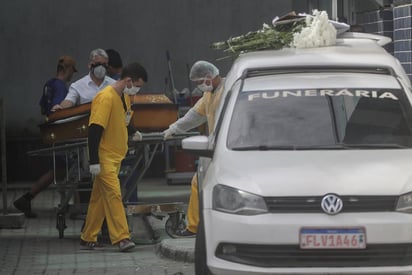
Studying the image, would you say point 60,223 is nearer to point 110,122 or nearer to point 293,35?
point 110,122

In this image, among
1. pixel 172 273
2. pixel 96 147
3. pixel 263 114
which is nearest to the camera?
pixel 263 114

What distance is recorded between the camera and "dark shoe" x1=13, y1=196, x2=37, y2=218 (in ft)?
46.3

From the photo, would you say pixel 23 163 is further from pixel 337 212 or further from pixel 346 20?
pixel 337 212

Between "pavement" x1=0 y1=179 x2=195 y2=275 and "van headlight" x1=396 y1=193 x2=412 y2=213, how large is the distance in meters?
3.12

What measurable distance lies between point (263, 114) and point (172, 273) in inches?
94.8

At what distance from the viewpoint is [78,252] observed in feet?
38.5

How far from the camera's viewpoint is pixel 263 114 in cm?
859

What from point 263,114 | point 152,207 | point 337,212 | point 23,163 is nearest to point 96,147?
point 152,207

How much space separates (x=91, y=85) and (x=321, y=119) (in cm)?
506

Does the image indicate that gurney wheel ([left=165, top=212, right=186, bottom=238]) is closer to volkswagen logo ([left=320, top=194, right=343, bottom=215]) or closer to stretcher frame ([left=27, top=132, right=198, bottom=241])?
stretcher frame ([left=27, top=132, right=198, bottom=241])

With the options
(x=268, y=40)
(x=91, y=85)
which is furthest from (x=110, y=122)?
(x=268, y=40)

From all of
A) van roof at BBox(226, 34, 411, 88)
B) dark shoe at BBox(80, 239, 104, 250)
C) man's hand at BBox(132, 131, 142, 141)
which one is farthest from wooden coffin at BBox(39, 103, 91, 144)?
van roof at BBox(226, 34, 411, 88)

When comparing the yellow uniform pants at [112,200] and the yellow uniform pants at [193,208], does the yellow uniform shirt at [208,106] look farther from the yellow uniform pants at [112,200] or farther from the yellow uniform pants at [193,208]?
the yellow uniform pants at [112,200]

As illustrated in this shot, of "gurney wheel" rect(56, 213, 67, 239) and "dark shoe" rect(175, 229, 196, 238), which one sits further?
"gurney wheel" rect(56, 213, 67, 239)
